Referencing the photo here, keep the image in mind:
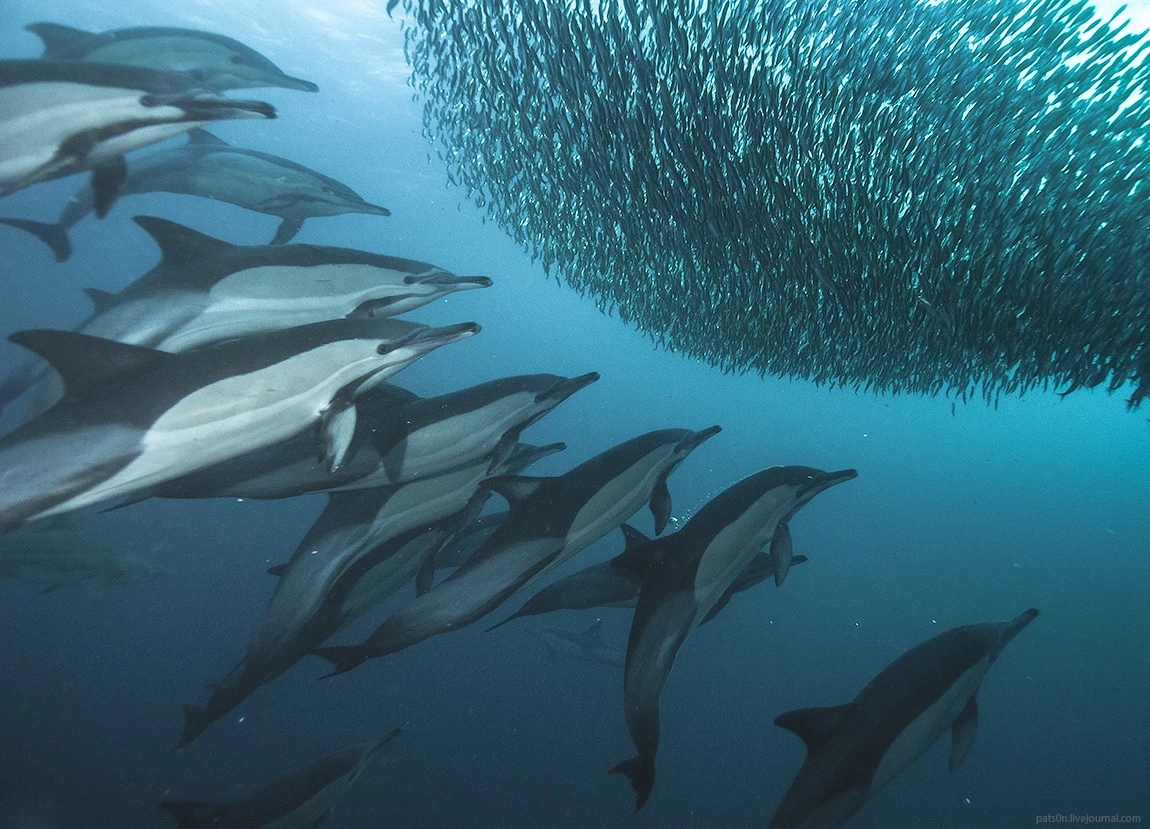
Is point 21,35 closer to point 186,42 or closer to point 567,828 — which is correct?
point 186,42

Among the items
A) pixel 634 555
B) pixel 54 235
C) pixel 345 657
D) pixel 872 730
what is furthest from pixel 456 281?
pixel 872 730

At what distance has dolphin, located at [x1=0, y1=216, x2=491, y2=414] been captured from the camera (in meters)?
2.65

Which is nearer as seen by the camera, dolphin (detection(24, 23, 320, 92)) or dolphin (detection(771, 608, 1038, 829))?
dolphin (detection(771, 608, 1038, 829))

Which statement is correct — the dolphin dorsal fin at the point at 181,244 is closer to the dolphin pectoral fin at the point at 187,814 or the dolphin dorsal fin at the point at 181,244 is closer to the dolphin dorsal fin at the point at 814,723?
the dolphin pectoral fin at the point at 187,814

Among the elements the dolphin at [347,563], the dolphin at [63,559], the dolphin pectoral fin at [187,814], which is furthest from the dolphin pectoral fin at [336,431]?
the dolphin at [63,559]

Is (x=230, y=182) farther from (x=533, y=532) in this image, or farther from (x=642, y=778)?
(x=642, y=778)

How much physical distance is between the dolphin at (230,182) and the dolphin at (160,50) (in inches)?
20.4

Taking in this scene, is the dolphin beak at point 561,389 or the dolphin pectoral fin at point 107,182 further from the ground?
the dolphin beak at point 561,389

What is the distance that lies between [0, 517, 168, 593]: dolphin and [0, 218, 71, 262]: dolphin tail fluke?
585cm

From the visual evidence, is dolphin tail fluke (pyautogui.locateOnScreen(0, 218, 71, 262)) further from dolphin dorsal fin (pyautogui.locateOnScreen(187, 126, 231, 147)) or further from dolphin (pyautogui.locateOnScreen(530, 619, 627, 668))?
dolphin (pyautogui.locateOnScreen(530, 619, 627, 668))

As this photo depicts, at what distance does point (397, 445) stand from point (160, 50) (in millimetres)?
3412

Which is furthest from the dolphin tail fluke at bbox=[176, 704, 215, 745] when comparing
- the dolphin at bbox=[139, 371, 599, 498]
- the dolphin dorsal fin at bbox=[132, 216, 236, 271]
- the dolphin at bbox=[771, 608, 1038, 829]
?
the dolphin at bbox=[771, 608, 1038, 829]

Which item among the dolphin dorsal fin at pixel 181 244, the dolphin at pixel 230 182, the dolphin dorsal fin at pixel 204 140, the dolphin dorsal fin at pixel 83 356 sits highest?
the dolphin dorsal fin at pixel 204 140

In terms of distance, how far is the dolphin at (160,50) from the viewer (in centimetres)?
384
